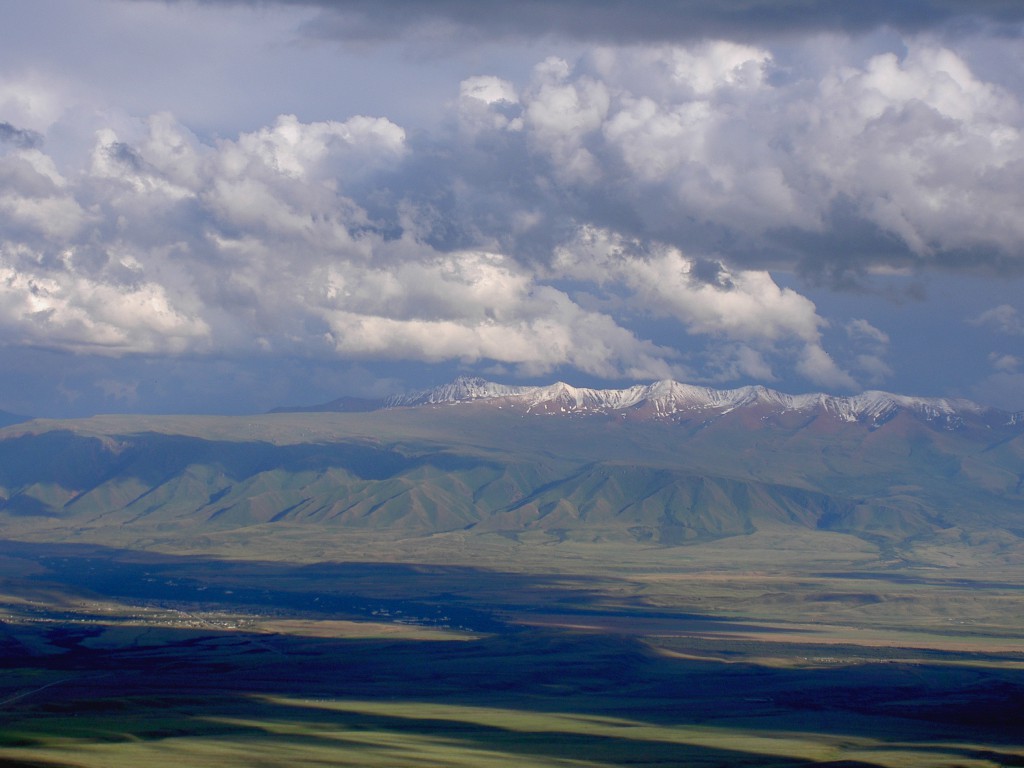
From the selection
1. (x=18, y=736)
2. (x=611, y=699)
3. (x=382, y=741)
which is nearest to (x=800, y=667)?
(x=611, y=699)

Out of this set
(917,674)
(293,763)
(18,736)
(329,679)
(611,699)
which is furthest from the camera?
(917,674)

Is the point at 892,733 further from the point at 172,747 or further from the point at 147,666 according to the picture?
the point at 147,666

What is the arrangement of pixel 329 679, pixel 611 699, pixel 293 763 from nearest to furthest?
pixel 293 763 → pixel 611 699 → pixel 329 679

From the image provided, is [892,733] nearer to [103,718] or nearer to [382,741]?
[382,741]

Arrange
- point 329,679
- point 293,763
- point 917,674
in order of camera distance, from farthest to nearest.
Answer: point 917,674 → point 329,679 → point 293,763

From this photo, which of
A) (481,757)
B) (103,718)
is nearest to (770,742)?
(481,757)

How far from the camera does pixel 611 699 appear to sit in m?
169

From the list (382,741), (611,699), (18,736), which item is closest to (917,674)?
(611,699)

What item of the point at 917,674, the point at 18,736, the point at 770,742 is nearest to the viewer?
the point at 18,736

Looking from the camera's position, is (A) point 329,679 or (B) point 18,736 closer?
(B) point 18,736

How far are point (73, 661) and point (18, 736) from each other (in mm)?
70583

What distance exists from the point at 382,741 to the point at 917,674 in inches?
3568

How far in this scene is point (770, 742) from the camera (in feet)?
449

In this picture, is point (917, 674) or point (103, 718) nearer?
point (103, 718)
